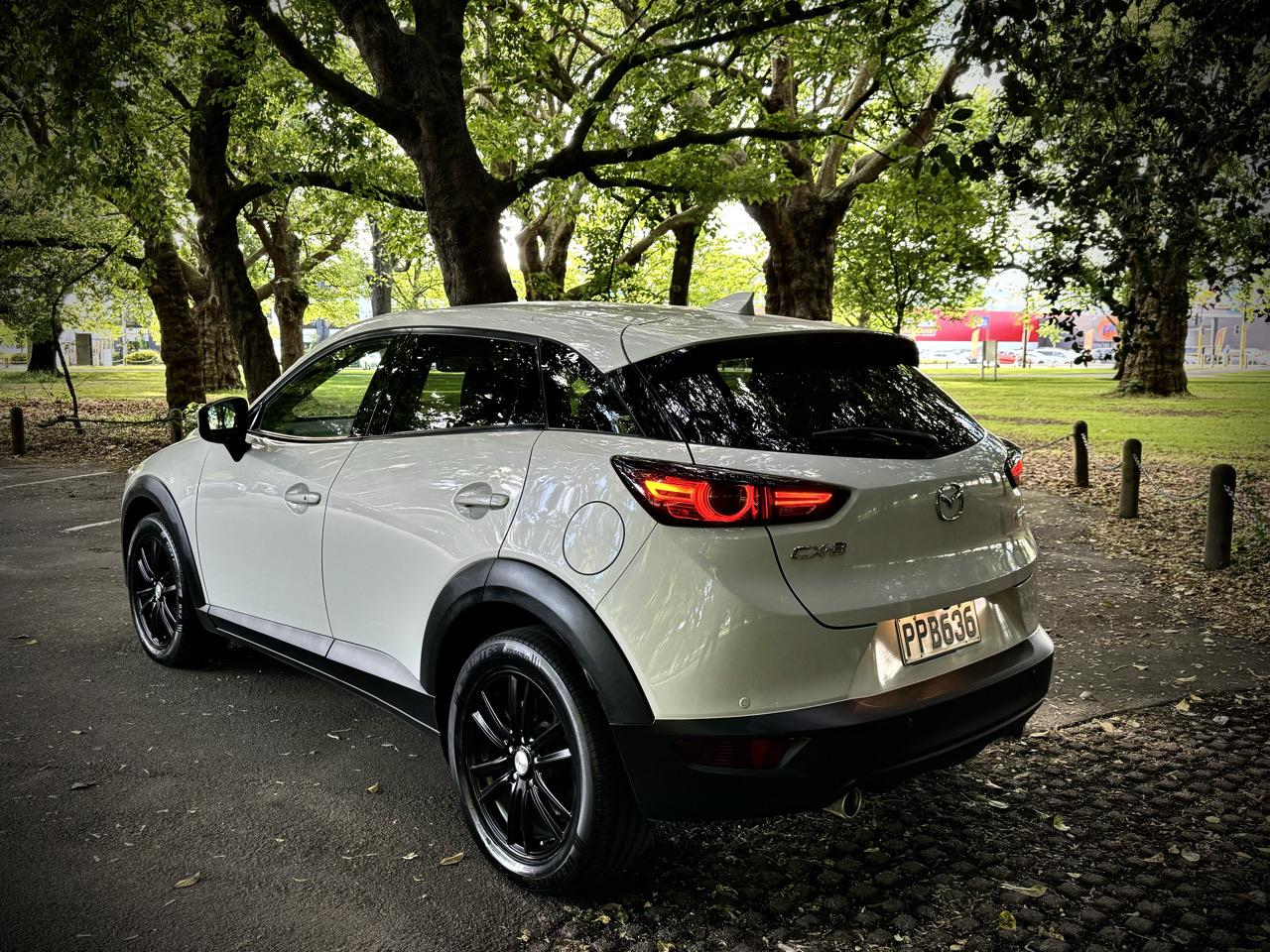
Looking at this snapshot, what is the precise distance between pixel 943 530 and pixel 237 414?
3.14 metres

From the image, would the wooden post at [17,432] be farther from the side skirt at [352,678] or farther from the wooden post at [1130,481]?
the wooden post at [1130,481]

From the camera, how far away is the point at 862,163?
54.7 ft

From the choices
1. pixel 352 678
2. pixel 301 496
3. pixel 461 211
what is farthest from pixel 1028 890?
pixel 461 211

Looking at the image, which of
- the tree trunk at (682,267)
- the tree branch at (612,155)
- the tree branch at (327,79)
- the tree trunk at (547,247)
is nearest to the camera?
the tree branch at (327,79)

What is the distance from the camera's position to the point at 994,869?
10.2 feet

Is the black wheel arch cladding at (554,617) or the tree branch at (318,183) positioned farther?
the tree branch at (318,183)

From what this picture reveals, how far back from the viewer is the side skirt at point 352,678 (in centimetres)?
340

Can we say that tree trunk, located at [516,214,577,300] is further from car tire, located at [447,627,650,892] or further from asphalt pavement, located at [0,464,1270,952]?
car tire, located at [447,627,650,892]

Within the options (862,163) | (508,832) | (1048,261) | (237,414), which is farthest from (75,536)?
(862,163)

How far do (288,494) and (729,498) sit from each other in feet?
7.12

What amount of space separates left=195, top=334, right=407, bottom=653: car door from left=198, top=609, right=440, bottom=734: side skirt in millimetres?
50

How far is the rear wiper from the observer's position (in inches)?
109

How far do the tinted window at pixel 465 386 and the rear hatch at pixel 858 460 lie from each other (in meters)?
0.52

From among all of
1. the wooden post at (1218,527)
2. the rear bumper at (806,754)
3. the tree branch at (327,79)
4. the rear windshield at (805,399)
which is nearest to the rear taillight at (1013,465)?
the rear windshield at (805,399)
